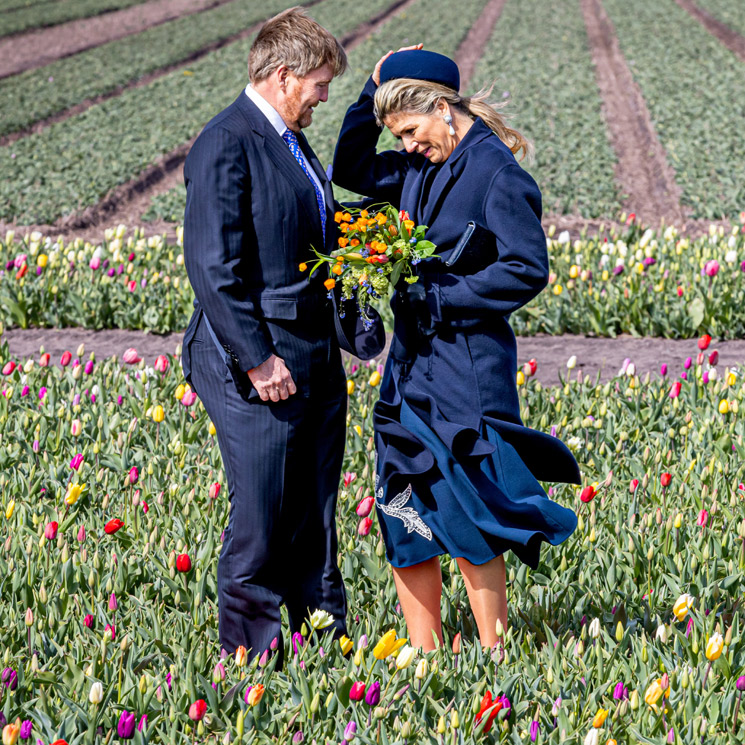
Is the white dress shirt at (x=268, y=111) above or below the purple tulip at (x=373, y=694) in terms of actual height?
above

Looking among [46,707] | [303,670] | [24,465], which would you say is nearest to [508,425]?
[303,670]

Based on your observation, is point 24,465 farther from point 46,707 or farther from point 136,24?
point 136,24

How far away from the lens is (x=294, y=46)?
8.90ft

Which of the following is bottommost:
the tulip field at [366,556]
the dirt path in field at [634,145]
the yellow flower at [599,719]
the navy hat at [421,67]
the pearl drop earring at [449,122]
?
the dirt path in field at [634,145]

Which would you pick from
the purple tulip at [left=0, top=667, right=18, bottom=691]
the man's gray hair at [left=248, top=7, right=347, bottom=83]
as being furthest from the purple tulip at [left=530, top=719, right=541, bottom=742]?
the man's gray hair at [left=248, top=7, right=347, bottom=83]

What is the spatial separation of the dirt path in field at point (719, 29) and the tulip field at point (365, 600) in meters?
22.0

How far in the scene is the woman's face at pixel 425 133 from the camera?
286cm

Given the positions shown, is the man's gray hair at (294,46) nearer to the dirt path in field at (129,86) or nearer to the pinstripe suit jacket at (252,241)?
the pinstripe suit jacket at (252,241)

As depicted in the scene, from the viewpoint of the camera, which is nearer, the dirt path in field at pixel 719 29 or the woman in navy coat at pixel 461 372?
the woman in navy coat at pixel 461 372

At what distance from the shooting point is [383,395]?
3.11 m

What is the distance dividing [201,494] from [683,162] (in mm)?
11232

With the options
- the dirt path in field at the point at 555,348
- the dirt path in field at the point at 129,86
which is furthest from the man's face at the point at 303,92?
the dirt path in field at the point at 129,86

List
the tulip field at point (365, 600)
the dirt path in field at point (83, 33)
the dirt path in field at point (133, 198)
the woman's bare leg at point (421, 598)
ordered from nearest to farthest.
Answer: the tulip field at point (365, 600)
the woman's bare leg at point (421, 598)
the dirt path in field at point (133, 198)
the dirt path in field at point (83, 33)

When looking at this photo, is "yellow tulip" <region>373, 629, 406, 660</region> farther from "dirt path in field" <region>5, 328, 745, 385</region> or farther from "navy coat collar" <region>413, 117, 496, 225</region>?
"dirt path in field" <region>5, 328, 745, 385</region>
